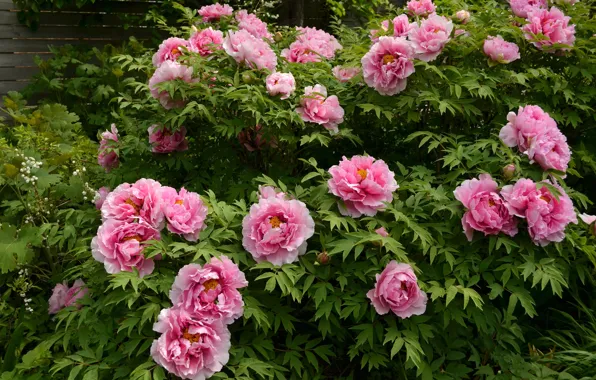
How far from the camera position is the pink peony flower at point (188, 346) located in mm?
1821

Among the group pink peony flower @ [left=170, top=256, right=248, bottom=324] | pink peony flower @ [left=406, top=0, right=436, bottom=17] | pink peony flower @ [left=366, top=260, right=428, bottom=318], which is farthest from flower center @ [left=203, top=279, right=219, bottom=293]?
pink peony flower @ [left=406, top=0, right=436, bottom=17]

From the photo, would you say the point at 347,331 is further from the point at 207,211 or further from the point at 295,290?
the point at 207,211

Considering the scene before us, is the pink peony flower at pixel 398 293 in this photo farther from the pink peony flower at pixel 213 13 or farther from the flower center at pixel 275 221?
the pink peony flower at pixel 213 13

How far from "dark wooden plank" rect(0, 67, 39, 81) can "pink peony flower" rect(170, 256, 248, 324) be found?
4.19 metres

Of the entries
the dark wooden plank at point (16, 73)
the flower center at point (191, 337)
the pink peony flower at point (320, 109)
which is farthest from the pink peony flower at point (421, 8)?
the dark wooden plank at point (16, 73)

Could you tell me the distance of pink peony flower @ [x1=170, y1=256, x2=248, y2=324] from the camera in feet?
6.12

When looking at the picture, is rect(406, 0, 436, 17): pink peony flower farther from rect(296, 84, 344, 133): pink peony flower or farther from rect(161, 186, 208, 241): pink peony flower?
rect(161, 186, 208, 241): pink peony flower

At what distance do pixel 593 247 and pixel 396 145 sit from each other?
0.98 meters

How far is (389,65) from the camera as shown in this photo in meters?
2.30

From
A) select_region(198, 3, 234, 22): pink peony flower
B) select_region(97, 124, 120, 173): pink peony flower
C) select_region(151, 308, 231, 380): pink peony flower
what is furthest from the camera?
select_region(198, 3, 234, 22): pink peony flower

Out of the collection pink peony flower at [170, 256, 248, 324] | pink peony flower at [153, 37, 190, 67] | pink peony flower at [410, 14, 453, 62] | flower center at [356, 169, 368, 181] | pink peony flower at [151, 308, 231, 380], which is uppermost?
pink peony flower at [410, 14, 453, 62]

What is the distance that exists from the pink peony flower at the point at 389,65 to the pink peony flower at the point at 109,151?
1.08 m

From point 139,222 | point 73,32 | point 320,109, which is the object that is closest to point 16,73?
point 73,32

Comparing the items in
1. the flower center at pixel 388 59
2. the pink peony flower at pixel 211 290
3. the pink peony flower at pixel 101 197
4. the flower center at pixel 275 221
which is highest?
the flower center at pixel 388 59
